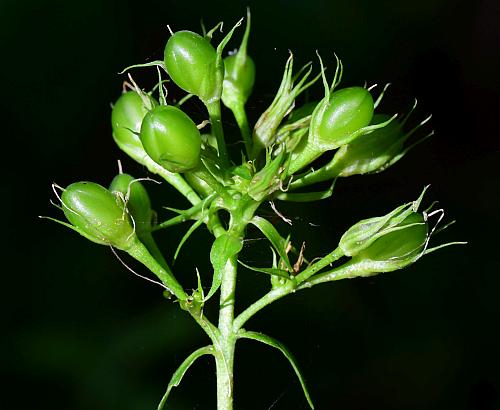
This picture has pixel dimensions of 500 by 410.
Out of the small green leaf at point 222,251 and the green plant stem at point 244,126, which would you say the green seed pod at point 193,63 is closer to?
the green plant stem at point 244,126

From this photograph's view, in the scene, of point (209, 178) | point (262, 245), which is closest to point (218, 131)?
point (209, 178)

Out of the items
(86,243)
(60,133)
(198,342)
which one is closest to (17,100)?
(60,133)

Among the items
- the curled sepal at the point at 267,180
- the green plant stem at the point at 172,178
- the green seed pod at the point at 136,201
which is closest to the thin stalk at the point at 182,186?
the green plant stem at the point at 172,178

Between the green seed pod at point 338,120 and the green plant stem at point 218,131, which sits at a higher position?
the green plant stem at point 218,131

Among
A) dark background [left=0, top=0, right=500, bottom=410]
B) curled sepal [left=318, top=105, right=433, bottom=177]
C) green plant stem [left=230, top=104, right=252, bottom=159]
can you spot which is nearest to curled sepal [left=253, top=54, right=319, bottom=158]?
green plant stem [left=230, top=104, right=252, bottom=159]

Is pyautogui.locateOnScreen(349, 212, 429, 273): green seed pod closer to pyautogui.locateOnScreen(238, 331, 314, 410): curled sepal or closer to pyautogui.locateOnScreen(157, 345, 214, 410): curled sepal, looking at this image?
pyautogui.locateOnScreen(238, 331, 314, 410): curled sepal

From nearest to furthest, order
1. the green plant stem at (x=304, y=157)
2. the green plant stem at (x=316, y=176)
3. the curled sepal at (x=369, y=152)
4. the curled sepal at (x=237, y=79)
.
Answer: the green plant stem at (x=304, y=157) → the green plant stem at (x=316, y=176) → the curled sepal at (x=369, y=152) → the curled sepal at (x=237, y=79)

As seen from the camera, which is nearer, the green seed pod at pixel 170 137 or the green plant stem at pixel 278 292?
the green seed pod at pixel 170 137
